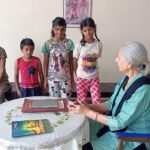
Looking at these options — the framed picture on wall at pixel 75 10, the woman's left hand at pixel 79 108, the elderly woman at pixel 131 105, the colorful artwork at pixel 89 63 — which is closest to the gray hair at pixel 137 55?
the elderly woman at pixel 131 105

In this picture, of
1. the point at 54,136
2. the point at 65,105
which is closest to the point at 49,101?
the point at 65,105

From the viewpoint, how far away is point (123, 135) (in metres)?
1.58

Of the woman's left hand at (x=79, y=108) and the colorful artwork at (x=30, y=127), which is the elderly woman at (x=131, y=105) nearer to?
the woman's left hand at (x=79, y=108)

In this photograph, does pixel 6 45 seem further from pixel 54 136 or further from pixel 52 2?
pixel 54 136

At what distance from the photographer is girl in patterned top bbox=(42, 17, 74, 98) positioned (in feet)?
9.39

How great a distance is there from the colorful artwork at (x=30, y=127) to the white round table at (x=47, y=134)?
1.1 inches

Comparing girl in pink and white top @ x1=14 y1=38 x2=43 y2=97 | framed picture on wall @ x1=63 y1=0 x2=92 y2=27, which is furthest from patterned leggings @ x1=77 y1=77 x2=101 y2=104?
framed picture on wall @ x1=63 y1=0 x2=92 y2=27

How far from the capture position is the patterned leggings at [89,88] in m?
2.92

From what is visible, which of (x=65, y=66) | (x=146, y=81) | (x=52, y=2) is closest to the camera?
(x=146, y=81)

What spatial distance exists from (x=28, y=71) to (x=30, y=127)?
1316 millimetres

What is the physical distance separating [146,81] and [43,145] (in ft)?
2.46

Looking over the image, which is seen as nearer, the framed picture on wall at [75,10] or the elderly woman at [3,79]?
the elderly woman at [3,79]

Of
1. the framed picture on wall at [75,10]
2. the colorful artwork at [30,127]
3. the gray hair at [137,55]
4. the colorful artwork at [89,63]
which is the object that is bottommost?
the colorful artwork at [30,127]

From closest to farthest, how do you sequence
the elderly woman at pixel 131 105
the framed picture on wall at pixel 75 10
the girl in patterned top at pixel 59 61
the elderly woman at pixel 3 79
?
the elderly woman at pixel 131 105
the girl in patterned top at pixel 59 61
the elderly woman at pixel 3 79
the framed picture on wall at pixel 75 10
